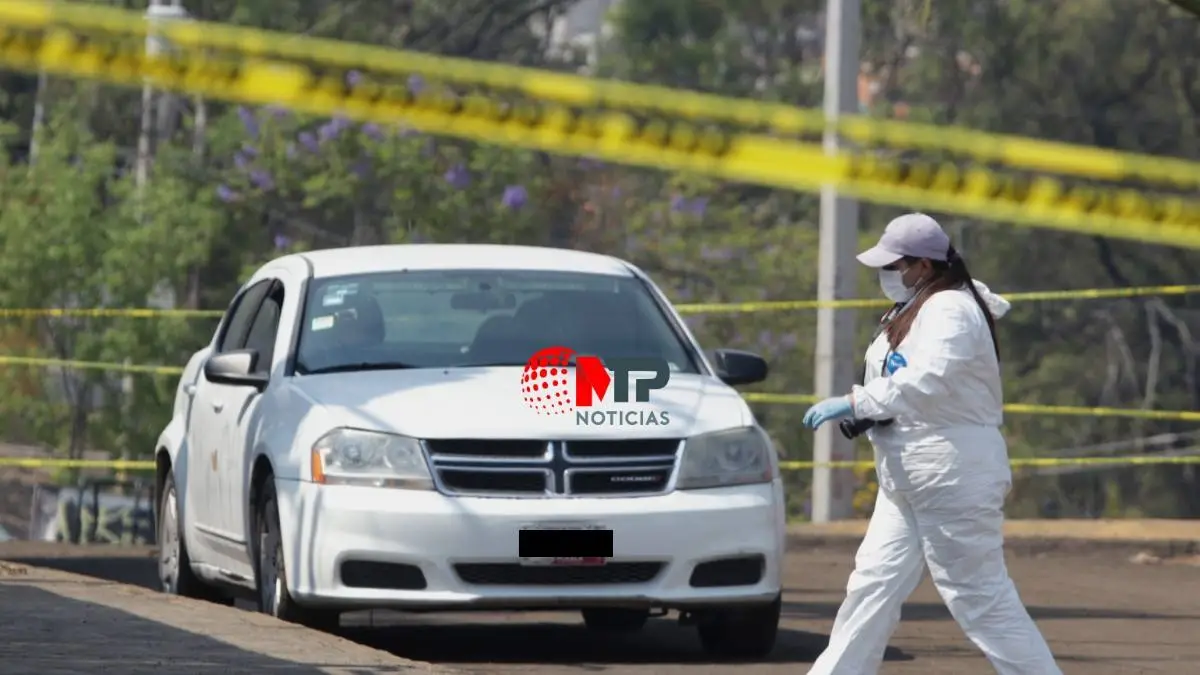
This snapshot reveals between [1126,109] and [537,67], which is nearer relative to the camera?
[1126,109]

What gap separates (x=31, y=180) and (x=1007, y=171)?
13.6m

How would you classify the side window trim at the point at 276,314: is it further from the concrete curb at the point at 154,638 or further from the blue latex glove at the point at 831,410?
the blue latex glove at the point at 831,410

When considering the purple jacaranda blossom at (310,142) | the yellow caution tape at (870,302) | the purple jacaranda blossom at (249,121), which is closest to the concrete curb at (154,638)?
the yellow caution tape at (870,302)

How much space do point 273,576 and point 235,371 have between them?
89cm

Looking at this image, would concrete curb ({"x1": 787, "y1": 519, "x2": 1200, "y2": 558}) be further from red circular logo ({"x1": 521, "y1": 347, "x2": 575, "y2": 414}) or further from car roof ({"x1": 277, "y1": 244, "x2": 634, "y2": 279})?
red circular logo ({"x1": 521, "y1": 347, "x2": 575, "y2": 414})

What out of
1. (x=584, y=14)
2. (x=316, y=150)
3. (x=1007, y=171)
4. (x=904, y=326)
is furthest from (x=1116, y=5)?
(x=584, y=14)

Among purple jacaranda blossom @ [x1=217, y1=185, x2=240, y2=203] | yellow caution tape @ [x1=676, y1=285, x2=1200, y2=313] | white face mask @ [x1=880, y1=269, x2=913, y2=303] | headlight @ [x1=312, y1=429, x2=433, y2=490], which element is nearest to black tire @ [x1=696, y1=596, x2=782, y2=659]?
headlight @ [x1=312, y1=429, x2=433, y2=490]

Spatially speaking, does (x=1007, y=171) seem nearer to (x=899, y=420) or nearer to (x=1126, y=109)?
(x=1126, y=109)

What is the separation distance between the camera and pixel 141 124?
35.8m

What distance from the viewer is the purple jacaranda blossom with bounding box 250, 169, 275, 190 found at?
1155 inches

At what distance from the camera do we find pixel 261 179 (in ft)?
96.3

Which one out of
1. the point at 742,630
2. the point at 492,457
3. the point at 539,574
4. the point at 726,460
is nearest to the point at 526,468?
the point at 492,457

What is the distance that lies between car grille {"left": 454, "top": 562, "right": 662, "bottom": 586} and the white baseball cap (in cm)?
188

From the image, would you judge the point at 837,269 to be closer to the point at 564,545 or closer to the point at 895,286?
the point at 564,545
